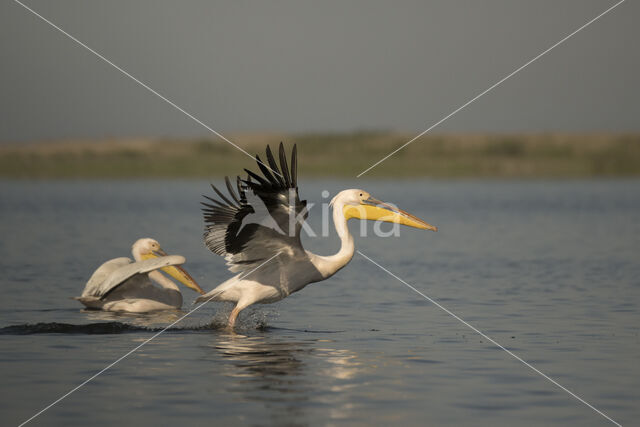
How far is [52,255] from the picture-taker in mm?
17703

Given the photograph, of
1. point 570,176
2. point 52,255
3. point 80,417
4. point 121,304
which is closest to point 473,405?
point 80,417

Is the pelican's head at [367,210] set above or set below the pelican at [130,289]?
above

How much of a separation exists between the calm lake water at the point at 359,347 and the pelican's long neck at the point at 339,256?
61 cm

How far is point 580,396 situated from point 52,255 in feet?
41.0

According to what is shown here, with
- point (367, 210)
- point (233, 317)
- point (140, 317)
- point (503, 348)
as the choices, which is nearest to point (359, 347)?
point (503, 348)

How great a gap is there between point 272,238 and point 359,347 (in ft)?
5.04

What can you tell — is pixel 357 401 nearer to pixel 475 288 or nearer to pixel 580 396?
pixel 580 396

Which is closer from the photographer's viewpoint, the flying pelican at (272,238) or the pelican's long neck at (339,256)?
the flying pelican at (272,238)

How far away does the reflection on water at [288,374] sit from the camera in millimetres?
6863

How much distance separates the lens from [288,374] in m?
7.82

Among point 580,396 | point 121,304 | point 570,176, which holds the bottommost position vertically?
point 580,396

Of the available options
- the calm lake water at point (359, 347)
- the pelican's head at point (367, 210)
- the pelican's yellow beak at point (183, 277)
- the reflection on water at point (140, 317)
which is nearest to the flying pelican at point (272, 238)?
the pelican's head at point (367, 210)

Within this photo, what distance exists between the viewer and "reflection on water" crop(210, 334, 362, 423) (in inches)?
270

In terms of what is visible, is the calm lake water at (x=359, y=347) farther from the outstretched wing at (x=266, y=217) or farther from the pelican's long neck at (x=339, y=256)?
the outstretched wing at (x=266, y=217)
